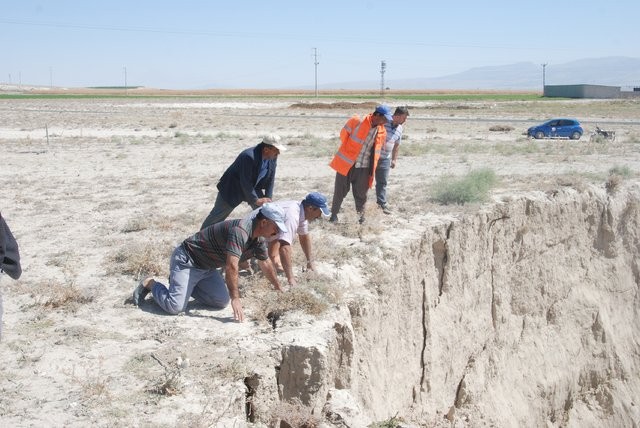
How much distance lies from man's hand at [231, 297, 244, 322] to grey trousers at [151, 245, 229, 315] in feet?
1.42

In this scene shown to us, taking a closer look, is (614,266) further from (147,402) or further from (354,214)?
(147,402)

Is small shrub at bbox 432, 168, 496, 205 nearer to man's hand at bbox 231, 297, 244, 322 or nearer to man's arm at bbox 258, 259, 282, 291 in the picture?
man's arm at bbox 258, 259, 282, 291

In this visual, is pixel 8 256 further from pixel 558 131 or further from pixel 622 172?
pixel 558 131

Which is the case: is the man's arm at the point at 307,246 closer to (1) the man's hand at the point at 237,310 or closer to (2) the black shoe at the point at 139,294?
(1) the man's hand at the point at 237,310

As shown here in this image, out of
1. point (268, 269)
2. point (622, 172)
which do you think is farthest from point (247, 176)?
point (622, 172)

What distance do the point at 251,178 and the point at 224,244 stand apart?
1333mm

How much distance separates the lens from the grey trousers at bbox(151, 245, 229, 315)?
633cm

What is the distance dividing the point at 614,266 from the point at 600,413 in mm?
2492

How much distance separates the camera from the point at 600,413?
1161 cm

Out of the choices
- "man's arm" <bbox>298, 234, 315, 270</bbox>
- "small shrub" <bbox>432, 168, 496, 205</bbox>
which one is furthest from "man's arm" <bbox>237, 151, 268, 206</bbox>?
"small shrub" <bbox>432, 168, 496, 205</bbox>

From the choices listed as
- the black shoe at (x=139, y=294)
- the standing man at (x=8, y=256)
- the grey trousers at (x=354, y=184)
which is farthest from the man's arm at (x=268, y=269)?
the grey trousers at (x=354, y=184)

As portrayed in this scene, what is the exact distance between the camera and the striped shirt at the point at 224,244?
19.6 ft

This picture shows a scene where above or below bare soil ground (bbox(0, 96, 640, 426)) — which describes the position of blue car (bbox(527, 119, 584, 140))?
above

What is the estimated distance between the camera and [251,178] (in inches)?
288
